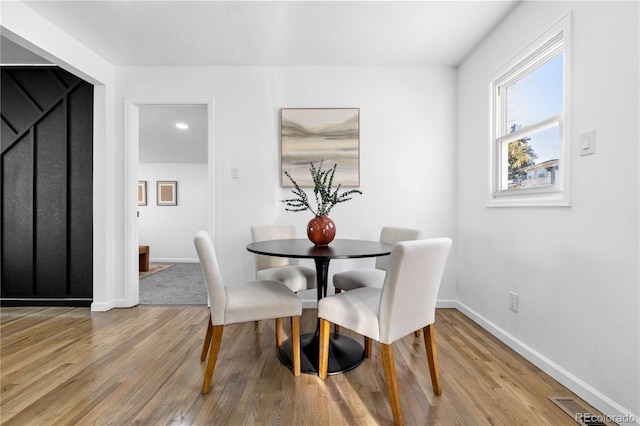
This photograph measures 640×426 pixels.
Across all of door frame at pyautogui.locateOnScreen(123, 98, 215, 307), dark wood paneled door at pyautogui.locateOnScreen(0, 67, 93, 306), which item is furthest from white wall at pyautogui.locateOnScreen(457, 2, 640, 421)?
dark wood paneled door at pyautogui.locateOnScreen(0, 67, 93, 306)

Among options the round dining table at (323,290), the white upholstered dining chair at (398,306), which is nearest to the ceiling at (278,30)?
the round dining table at (323,290)

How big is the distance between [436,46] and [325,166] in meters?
1.42

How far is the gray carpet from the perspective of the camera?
3344mm

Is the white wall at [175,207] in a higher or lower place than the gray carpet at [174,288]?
higher

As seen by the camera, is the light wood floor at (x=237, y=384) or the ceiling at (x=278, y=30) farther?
the ceiling at (x=278, y=30)

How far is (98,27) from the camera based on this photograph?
2447 millimetres

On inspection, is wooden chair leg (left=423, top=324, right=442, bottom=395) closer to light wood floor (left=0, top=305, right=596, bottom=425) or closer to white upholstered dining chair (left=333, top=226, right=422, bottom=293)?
light wood floor (left=0, top=305, right=596, bottom=425)

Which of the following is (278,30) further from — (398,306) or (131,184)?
(398,306)

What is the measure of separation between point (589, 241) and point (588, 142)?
0.50m

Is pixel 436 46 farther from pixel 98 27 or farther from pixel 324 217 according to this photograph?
pixel 98 27

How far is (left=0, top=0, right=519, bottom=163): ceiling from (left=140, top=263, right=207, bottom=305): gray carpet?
2.43m

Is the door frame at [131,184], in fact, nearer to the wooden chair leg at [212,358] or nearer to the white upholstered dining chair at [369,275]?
the white upholstered dining chair at [369,275]

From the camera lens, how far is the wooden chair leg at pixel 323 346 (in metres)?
1.68

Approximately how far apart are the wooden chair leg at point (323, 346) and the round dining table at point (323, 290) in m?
0.11
